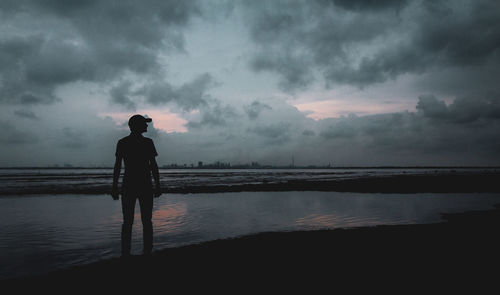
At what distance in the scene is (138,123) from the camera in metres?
6.48

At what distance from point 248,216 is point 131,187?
369 inches

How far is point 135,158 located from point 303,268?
14.0 feet

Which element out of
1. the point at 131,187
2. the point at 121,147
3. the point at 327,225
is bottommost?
the point at 327,225

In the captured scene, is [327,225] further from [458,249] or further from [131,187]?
[131,187]

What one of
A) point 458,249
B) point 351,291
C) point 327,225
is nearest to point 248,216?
point 327,225

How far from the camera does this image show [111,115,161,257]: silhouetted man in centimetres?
624

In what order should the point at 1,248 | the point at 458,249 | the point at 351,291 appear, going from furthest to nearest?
the point at 1,248 < the point at 458,249 < the point at 351,291

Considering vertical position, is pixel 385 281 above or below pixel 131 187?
below

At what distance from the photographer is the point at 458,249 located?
7.36 meters

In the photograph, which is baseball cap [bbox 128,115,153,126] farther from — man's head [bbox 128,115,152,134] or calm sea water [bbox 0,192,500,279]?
calm sea water [bbox 0,192,500,279]

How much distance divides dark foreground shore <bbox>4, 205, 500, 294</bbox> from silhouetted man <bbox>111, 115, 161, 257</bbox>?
755 mm

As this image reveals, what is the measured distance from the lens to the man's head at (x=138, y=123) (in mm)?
6426

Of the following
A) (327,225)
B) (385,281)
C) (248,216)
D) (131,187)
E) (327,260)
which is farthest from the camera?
(248,216)

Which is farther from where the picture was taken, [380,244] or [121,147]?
[380,244]
